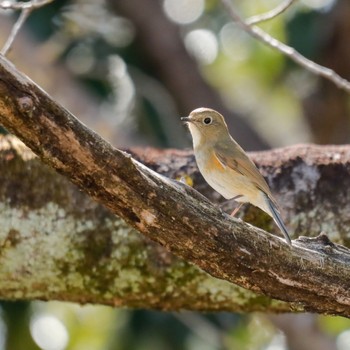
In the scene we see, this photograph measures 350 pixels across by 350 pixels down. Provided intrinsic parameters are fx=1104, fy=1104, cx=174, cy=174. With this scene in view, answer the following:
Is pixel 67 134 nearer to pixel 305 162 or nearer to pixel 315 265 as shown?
pixel 315 265

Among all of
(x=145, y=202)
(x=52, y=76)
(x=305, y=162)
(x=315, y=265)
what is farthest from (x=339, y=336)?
(x=145, y=202)

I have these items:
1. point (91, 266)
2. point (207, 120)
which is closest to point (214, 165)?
point (207, 120)

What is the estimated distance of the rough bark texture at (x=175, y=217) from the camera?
404 centimetres

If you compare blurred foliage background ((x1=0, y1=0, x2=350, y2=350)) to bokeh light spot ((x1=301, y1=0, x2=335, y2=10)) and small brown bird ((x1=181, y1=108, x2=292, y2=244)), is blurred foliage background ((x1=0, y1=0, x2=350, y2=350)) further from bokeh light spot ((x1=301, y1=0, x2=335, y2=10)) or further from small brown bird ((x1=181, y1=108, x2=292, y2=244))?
small brown bird ((x1=181, y1=108, x2=292, y2=244))

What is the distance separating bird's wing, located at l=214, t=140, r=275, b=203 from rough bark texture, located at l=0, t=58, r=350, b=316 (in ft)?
1.95

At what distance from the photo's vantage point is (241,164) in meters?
5.58

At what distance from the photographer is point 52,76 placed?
33.0 ft

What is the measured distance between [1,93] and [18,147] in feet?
6.50

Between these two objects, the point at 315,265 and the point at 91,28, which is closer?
the point at 315,265

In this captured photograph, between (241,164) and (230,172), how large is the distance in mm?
80

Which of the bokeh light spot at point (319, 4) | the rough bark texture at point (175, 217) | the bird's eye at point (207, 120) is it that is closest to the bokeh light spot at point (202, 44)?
the bokeh light spot at point (319, 4)

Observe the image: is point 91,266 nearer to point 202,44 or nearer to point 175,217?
point 175,217

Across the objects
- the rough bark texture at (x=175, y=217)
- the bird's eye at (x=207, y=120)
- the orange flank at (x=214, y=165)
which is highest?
the bird's eye at (x=207, y=120)

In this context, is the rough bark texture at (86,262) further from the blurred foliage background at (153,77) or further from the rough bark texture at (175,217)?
the blurred foliage background at (153,77)
